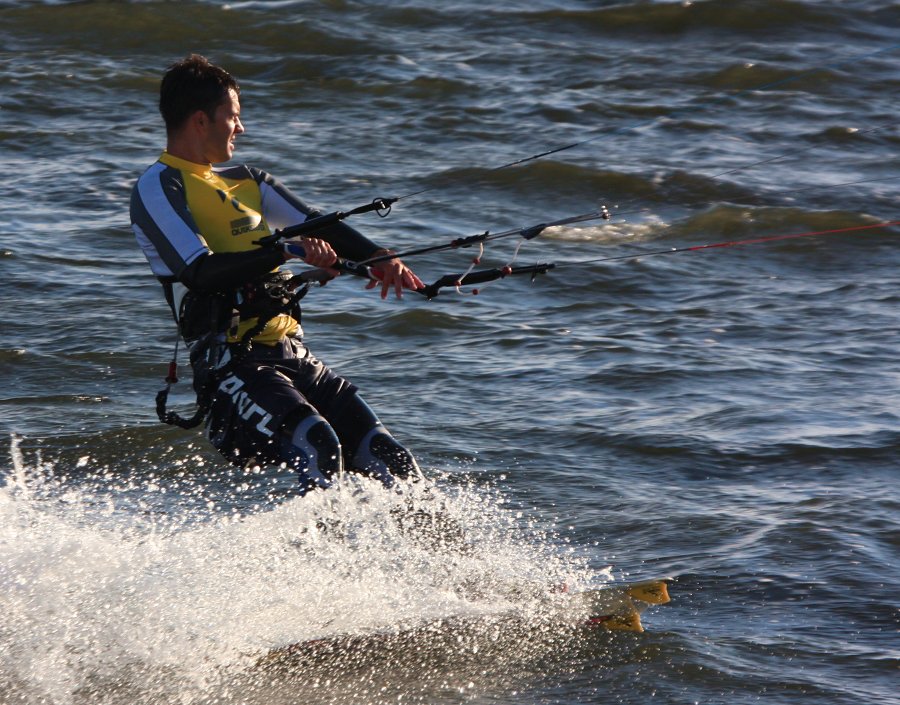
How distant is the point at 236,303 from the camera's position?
14.7ft

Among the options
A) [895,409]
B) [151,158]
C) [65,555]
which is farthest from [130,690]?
[151,158]

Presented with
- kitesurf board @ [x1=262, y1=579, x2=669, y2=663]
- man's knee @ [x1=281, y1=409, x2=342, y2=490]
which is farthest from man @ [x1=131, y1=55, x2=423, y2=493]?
kitesurf board @ [x1=262, y1=579, x2=669, y2=663]

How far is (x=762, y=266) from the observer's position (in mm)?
9797

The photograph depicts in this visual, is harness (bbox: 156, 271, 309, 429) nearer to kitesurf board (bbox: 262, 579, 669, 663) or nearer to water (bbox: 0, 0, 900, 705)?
water (bbox: 0, 0, 900, 705)

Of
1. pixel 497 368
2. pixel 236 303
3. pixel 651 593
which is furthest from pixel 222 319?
pixel 497 368

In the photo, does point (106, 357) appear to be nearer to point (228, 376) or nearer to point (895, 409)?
point (228, 376)

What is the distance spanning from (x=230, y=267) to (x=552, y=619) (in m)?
1.67

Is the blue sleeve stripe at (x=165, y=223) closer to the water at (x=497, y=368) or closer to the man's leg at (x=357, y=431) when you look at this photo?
the man's leg at (x=357, y=431)

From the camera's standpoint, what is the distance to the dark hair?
4.41 m

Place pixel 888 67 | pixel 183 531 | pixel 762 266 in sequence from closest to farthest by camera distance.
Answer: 1. pixel 183 531
2. pixel 762 266
3. pixel 888 67

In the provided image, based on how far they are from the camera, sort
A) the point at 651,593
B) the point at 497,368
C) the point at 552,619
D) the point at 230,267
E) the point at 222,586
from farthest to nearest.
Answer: the point at 497,368 < the point at 651,593 < the point at 552,619 < the point at 222,586 < the point at 230,267

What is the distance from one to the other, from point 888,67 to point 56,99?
357 inches

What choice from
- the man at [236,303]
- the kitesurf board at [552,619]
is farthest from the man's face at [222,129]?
the kitesurf board at [552,619]

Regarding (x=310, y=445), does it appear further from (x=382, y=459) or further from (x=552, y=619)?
(x=552, y=619)
